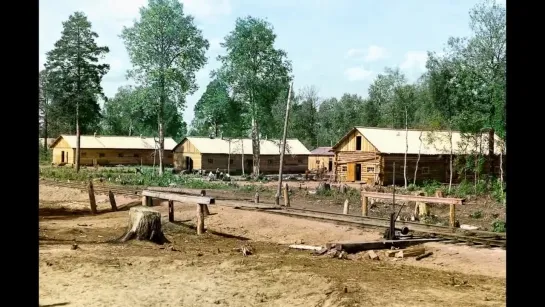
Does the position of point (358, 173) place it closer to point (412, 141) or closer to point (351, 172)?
point (351, 172)

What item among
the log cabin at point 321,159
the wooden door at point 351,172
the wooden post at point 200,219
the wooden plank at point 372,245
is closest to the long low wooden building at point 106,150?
the log cabin at point 321,159

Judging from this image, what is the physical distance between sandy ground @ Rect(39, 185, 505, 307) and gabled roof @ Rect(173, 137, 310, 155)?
43.6 metres

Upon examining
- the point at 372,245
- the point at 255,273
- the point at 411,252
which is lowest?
the point at 255,273

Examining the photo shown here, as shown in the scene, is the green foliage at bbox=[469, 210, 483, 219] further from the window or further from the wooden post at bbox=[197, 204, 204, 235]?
the window

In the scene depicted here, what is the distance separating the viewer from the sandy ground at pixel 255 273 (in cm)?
1055

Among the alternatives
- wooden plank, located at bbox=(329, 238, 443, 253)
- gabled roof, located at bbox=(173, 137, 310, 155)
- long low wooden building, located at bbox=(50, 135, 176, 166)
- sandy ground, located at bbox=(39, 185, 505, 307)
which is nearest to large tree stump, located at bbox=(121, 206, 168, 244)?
sandy ground, located at bbox=(39, 185, 505, 307)

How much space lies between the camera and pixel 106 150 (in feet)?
235

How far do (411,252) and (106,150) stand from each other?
61695 millimetres

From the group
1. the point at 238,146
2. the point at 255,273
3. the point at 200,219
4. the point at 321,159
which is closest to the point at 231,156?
the point at 238,146
